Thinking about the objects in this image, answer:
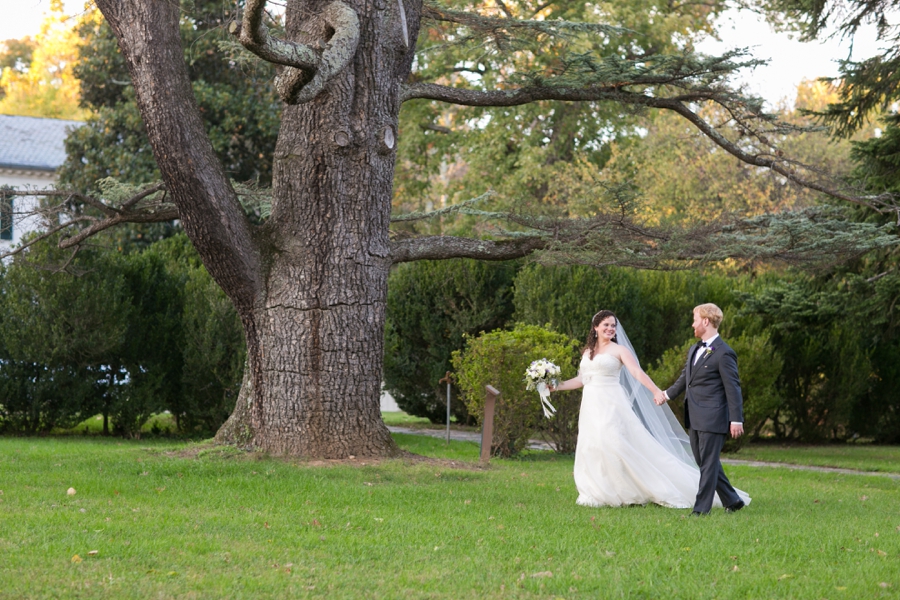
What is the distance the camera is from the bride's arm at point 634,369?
8.94m

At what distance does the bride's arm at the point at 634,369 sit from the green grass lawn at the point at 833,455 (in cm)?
687

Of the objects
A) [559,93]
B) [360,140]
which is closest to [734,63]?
[559,93]

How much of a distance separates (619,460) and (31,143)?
136 feet

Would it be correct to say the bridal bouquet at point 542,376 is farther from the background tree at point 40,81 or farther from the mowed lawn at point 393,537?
the background tree at point 40,81

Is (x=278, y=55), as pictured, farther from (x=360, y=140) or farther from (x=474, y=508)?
(x=474, y=508)

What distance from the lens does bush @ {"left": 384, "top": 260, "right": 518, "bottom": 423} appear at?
→ 60.5ft

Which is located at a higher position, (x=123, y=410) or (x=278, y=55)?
(x=278, y=55)

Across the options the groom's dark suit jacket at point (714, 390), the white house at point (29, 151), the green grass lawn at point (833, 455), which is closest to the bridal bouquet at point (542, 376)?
the groom's dark suit jacket at point (714, 390)

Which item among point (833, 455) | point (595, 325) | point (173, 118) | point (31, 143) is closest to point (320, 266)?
point (173, 118)

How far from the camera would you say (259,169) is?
28.3 meters

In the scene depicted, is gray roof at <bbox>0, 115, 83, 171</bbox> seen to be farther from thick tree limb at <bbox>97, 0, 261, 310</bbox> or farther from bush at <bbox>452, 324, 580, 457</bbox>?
thick tree limb at <bbox>97, 0, 261, 310</bbox>

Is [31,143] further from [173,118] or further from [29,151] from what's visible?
[173,118]

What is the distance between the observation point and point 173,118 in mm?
10305

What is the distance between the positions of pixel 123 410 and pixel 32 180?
32185mm
